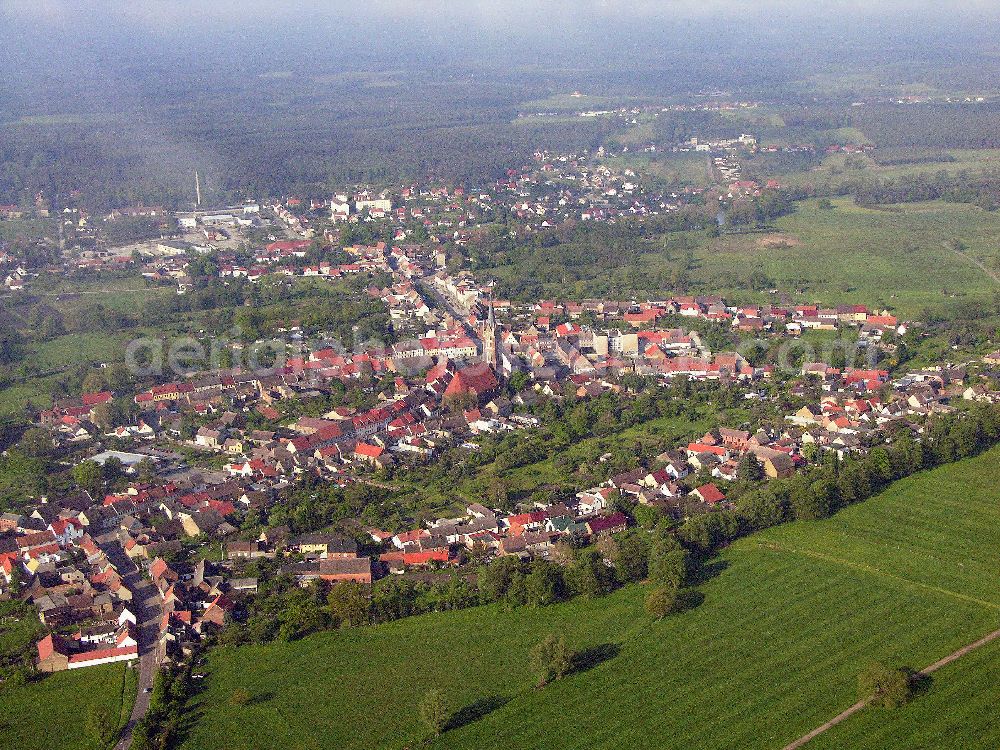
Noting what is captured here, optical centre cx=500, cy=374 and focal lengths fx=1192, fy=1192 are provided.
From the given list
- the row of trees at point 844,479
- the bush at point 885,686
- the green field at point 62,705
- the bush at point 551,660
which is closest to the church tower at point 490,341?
the row of trees at point 844,479

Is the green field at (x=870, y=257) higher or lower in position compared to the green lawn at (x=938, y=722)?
lower

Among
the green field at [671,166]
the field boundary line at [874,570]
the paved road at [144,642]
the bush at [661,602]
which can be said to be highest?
the bush at [661,602]

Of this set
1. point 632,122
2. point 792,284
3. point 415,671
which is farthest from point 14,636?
point 632,122

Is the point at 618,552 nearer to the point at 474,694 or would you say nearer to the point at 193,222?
the point at 474,694

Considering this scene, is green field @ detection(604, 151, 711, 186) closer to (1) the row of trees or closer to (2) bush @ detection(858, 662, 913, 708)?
(1) the row of trees

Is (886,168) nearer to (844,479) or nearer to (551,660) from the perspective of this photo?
(844,479)

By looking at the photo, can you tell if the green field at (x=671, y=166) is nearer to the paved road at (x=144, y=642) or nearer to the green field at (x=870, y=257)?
the green field at (x=870, y=257)

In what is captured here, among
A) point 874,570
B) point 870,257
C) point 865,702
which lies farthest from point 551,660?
point 870,257
